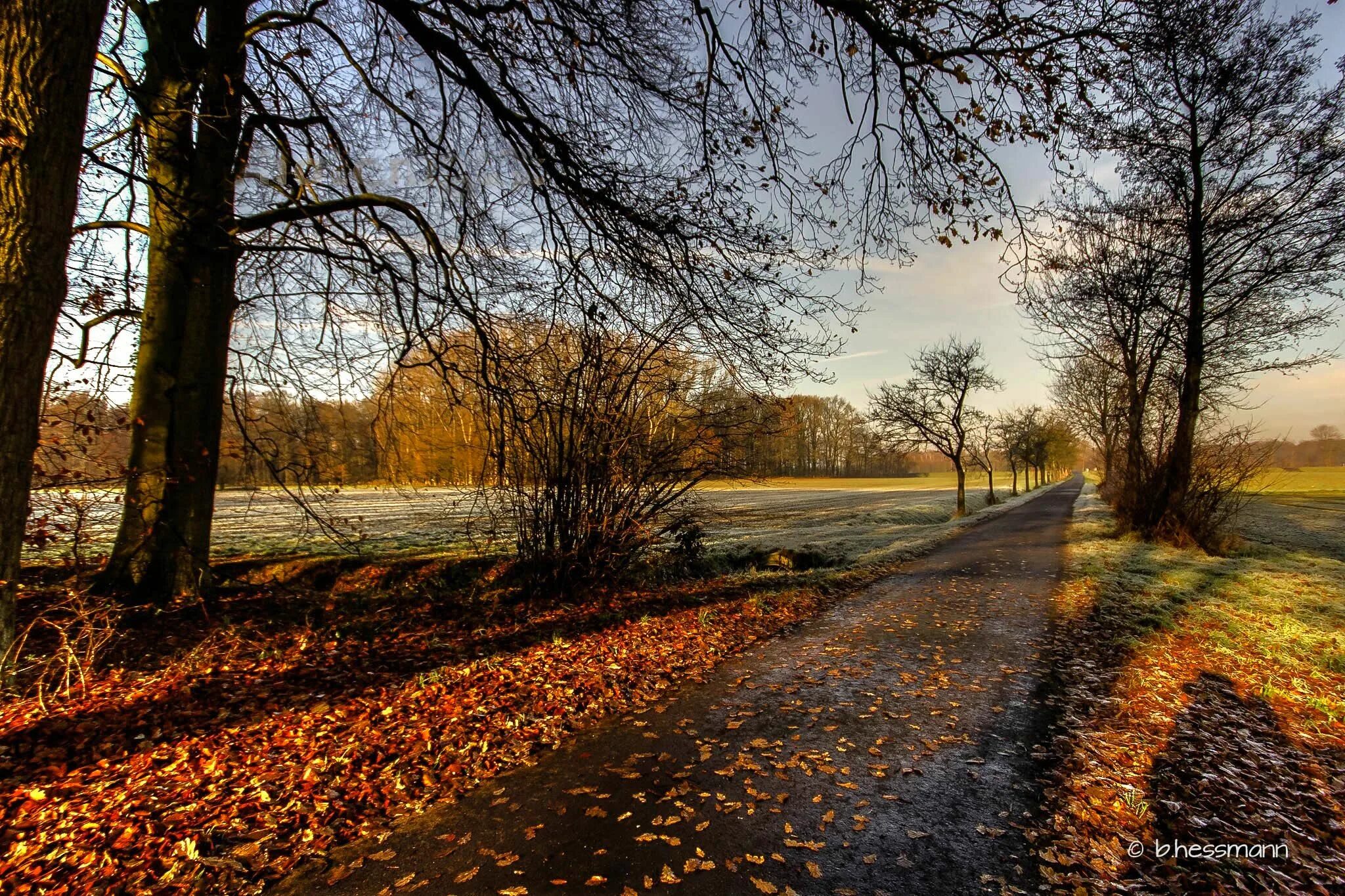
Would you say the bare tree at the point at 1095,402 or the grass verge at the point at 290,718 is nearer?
the grass verge at the point at 290,718

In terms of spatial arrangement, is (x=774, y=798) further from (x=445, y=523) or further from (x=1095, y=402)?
(x=1095, y=402)

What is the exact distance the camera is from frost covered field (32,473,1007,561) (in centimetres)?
821

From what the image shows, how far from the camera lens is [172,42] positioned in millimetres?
5125

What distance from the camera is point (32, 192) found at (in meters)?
2.63

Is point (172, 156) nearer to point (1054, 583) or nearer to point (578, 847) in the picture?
point (578, 847)

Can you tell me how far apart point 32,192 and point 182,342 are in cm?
356

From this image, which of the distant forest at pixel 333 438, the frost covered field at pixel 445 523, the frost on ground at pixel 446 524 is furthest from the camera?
the frost covered field at pixel 445 523

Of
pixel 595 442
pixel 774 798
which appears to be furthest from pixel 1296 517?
pixel 774 798

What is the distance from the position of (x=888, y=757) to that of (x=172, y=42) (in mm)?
8563

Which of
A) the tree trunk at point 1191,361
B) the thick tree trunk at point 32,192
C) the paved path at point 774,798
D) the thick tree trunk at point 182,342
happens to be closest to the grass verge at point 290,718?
the paved path at point 774,798

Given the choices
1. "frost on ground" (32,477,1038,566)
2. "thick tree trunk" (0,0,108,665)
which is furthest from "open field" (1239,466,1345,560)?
"thick tree trunk" (0,0,108,665)

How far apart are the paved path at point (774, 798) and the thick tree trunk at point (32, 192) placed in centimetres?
252

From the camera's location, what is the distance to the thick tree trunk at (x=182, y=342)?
5422 millimetres

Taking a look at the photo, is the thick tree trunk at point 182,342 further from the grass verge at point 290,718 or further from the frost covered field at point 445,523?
the grass verge at point 290,718
